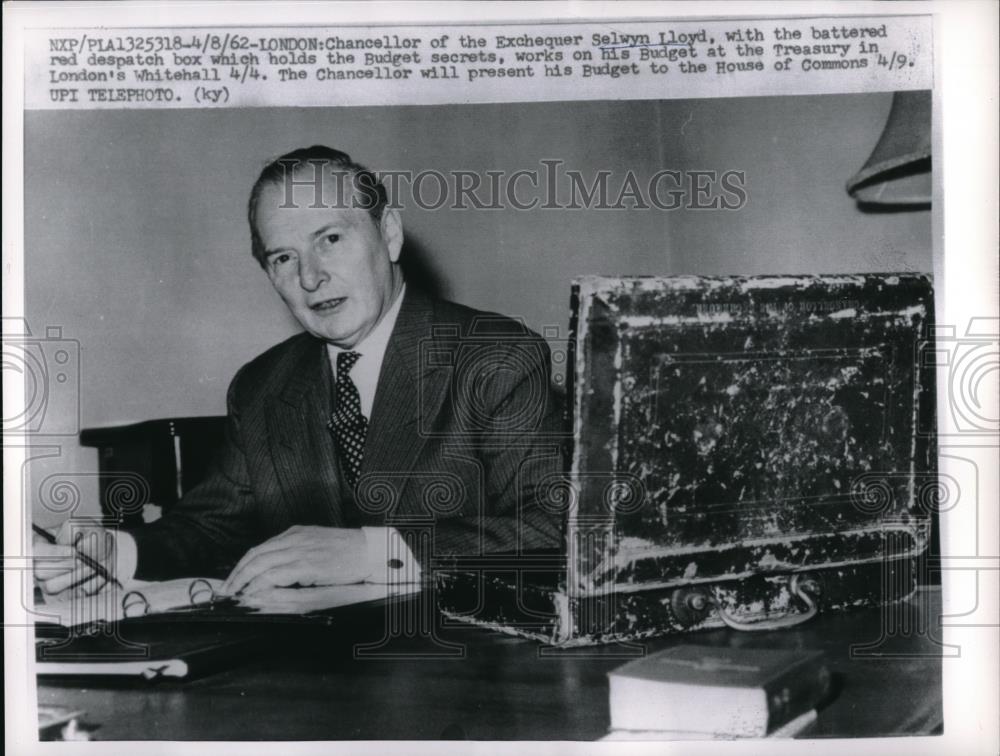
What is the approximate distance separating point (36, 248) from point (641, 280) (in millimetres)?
907

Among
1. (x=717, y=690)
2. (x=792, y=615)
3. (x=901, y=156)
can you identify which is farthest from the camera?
(x=901, y=156)

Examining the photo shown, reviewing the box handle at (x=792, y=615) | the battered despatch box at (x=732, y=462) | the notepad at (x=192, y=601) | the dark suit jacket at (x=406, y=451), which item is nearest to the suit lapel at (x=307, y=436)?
the dark suit jacket at (x=406, y=451)

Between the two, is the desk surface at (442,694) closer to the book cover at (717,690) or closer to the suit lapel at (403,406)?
the book cover at (717,690)

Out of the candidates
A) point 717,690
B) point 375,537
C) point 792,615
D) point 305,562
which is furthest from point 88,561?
point 792,615

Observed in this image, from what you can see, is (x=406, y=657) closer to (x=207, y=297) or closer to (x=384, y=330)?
(x=384, y=330)

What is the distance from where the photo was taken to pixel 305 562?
4.51ft

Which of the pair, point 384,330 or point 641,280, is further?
point 384,330

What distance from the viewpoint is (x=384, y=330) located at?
1425 mm

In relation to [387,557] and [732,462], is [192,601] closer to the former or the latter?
[387,557]

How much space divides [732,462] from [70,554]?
97 cm

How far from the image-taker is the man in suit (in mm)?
1377

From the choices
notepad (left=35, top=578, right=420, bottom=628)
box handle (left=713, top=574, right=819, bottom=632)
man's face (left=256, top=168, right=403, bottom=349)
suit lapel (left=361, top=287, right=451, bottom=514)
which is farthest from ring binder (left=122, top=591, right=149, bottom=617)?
box handle (left=713, top=574, right=819, bottom=632)

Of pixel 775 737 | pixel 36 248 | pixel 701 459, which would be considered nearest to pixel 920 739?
pixel 775 737

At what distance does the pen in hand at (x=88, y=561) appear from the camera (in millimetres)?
1396
